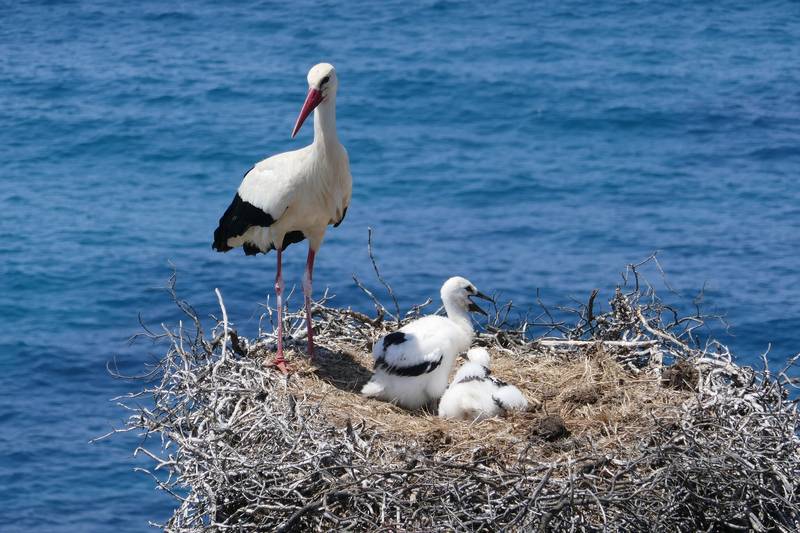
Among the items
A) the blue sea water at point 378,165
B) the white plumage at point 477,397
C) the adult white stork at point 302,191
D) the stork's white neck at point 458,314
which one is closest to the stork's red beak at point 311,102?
the adult white stork at point 302,191

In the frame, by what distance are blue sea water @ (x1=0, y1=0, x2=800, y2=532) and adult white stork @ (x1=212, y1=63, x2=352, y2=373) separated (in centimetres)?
499

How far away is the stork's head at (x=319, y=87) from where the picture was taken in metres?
8.79

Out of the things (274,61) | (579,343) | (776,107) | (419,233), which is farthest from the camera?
(274,61)

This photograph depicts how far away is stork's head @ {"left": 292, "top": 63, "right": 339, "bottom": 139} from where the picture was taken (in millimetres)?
8789

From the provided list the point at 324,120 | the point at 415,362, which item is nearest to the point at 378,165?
the point at 324,120

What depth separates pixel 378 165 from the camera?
63.7ft

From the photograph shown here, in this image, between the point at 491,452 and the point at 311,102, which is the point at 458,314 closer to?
the point at 491,452

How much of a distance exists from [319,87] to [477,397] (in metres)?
2.13

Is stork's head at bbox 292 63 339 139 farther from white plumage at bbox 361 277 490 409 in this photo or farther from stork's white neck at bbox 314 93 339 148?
white plumage at bbox 361 277 490 409

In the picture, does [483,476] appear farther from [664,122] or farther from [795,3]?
[795,3]

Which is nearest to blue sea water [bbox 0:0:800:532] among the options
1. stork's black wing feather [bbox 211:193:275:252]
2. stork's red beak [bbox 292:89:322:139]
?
stork's black wing feather [bbox 211:193:275:252]

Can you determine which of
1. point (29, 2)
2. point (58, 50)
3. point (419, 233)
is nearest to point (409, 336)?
point (419, 233)

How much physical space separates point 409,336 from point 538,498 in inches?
69.9

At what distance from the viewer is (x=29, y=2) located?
24.0 m
